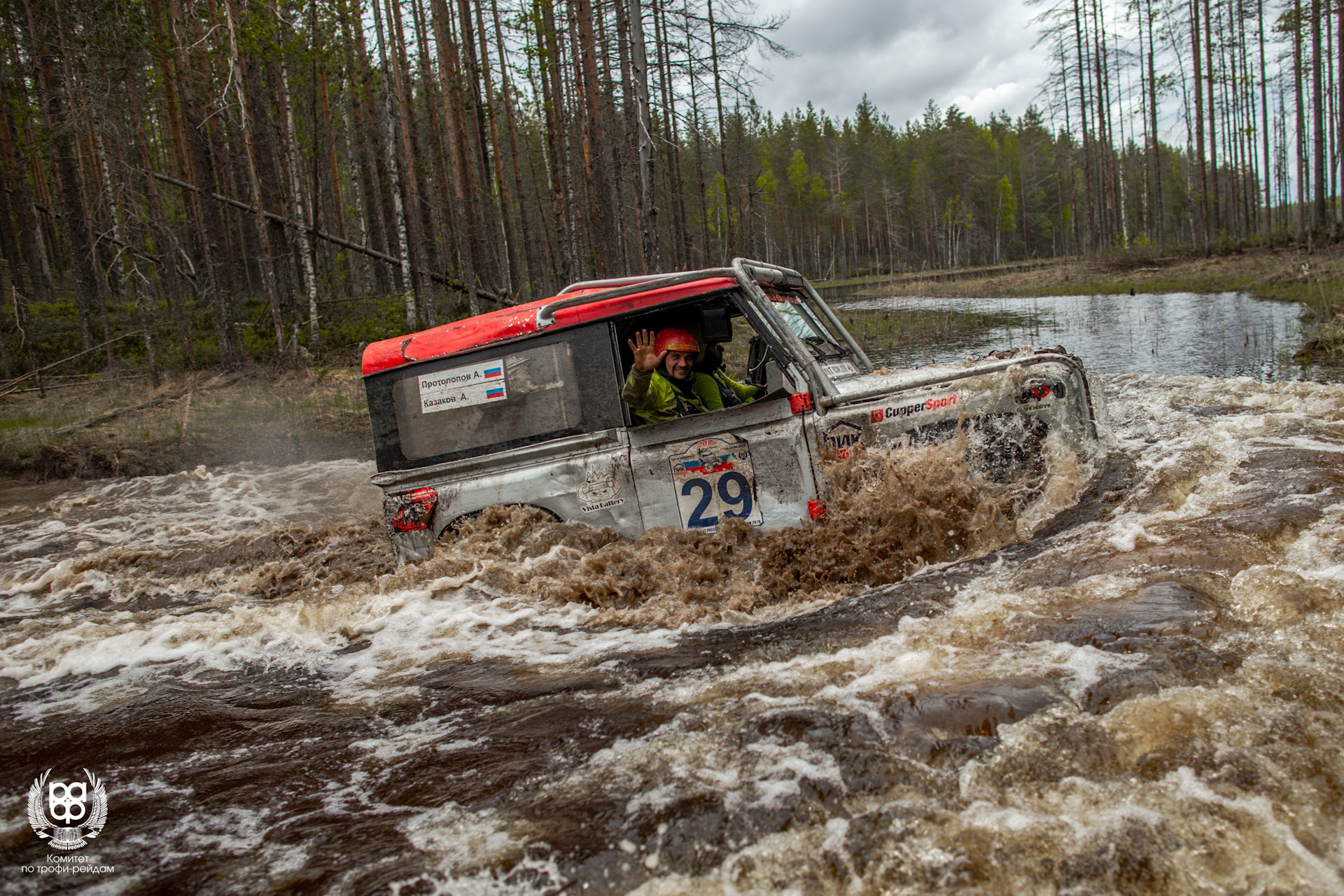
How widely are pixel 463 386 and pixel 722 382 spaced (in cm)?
206

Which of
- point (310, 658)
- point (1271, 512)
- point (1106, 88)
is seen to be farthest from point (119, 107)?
point (1106, 88)

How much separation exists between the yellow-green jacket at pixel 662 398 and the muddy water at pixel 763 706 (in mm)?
Answer: 834

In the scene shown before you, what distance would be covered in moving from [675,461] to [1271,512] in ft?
11.2

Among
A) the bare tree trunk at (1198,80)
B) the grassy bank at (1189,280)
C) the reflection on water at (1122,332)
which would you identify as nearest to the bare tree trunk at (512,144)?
the reflection on water at (1122,332)

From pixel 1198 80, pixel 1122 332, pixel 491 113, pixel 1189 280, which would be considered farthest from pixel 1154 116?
pixel 491 113

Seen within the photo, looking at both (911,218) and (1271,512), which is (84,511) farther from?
(911,218)

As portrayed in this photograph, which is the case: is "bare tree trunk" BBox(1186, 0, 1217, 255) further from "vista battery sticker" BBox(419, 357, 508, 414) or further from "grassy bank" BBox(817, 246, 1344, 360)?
"vista battery sticker" BBox(419, 357, 508, 414)

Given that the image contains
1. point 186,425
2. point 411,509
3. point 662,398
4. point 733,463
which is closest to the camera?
point 733,463

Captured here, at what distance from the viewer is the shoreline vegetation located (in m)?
11.3

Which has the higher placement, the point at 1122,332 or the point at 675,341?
the point at 675,341

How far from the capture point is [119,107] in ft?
50.3

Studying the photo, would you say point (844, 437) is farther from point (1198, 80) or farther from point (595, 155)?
point (1198, 80)

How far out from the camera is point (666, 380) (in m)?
4.81

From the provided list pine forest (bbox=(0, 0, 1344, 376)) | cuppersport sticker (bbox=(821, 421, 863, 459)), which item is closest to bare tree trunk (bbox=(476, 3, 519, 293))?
pine forest (bbox=(0, 0, 1344, 376))
